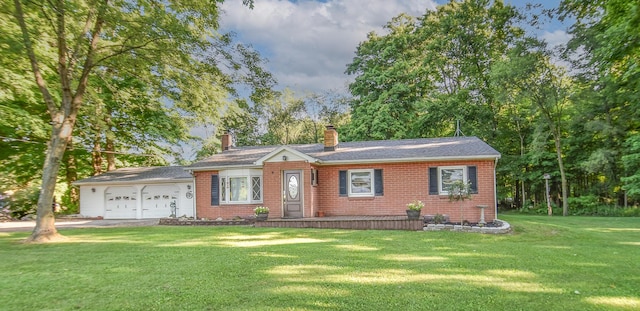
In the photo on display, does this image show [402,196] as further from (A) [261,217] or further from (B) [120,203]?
(B) [120,203]

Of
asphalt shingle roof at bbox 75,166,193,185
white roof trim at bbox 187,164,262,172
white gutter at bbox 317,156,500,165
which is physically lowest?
asphalt shingle roof at bbox 75,166,193,185

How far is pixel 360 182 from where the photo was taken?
15023 millimetres

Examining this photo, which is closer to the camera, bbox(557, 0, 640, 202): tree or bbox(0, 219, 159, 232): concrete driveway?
bbox(0, 219, 159, 232): concrete driveway

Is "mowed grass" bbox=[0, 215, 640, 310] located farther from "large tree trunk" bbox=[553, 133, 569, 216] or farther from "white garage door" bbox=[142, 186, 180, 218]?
"large tree trunk" bbox=[553, 133, 569, 216]

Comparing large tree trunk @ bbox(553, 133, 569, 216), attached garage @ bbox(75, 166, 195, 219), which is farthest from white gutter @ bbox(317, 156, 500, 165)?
large tree trunk @ bbox(553, 133, 569, 216)

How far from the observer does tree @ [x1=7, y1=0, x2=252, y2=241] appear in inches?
419

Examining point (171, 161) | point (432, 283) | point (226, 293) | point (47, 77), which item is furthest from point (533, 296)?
point (171, 161)

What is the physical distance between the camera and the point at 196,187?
54.6 feet

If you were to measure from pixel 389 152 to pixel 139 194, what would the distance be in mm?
14551

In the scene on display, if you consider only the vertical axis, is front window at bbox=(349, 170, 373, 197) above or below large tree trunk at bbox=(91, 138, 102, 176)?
below

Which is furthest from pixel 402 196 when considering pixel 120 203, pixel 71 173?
pixel 71 173

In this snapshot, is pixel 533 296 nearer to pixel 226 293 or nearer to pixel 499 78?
pixel 226 293

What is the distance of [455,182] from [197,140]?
2016 cm

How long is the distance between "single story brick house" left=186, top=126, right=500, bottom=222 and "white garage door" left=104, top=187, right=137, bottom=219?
6.75 meters
